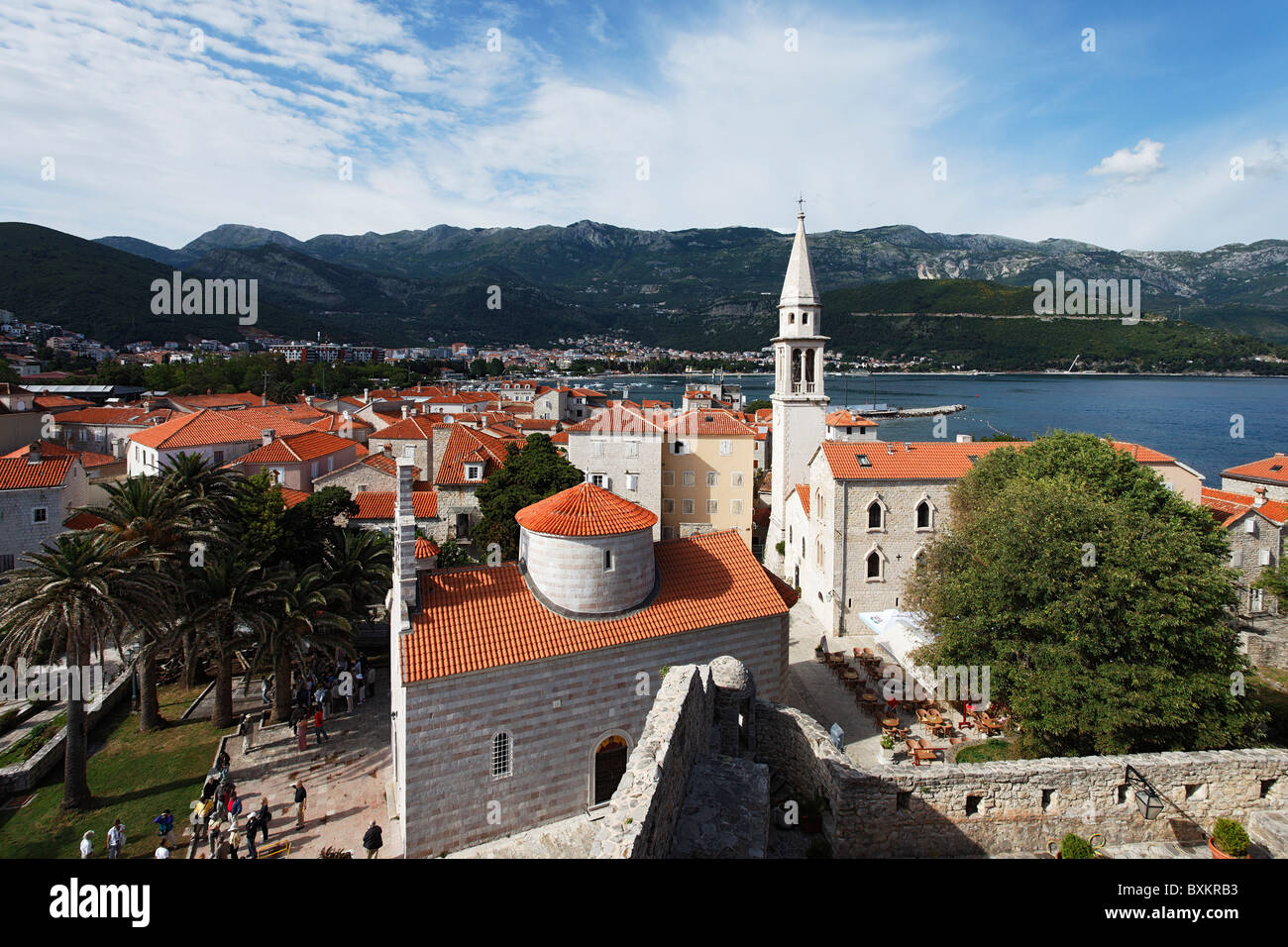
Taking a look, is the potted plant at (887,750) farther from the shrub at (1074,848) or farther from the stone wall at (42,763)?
the stone wall at (42,763)

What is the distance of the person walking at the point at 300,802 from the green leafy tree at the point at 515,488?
16.0 metres

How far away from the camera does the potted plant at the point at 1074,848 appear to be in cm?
1252

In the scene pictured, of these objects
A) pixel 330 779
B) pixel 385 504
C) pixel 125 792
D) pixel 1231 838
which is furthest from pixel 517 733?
pixel 385 504

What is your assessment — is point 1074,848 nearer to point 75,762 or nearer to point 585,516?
point 585,516

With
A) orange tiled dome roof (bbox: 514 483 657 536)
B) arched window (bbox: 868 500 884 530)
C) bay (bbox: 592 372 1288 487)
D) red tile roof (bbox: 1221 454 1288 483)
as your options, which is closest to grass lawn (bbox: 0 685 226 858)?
orange tiled dome roof (bbox: 514 483 657 536)

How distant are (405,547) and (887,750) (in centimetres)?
1466

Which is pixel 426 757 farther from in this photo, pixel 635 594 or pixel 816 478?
pixel 816 478

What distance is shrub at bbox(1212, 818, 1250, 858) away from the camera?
12.5 metres

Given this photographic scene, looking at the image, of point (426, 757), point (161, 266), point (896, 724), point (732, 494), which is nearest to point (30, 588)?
point (426, 757)

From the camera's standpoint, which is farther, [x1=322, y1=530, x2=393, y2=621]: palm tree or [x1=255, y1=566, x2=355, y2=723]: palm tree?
[x1=322, y1=530, x2=393, y2=621]: palm tree

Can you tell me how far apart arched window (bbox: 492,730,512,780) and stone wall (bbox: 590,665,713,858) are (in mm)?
5313

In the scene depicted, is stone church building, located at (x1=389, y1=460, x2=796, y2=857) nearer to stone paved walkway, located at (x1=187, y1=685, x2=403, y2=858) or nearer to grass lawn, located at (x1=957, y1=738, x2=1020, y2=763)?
stone paved walkway, located at (x1=187, y1=685, x2=403, y2=858)

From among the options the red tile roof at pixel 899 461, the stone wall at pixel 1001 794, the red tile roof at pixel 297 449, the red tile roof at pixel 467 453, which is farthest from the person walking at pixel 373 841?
the red tile roof at pixel 297 449

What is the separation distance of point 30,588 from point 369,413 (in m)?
53.1
